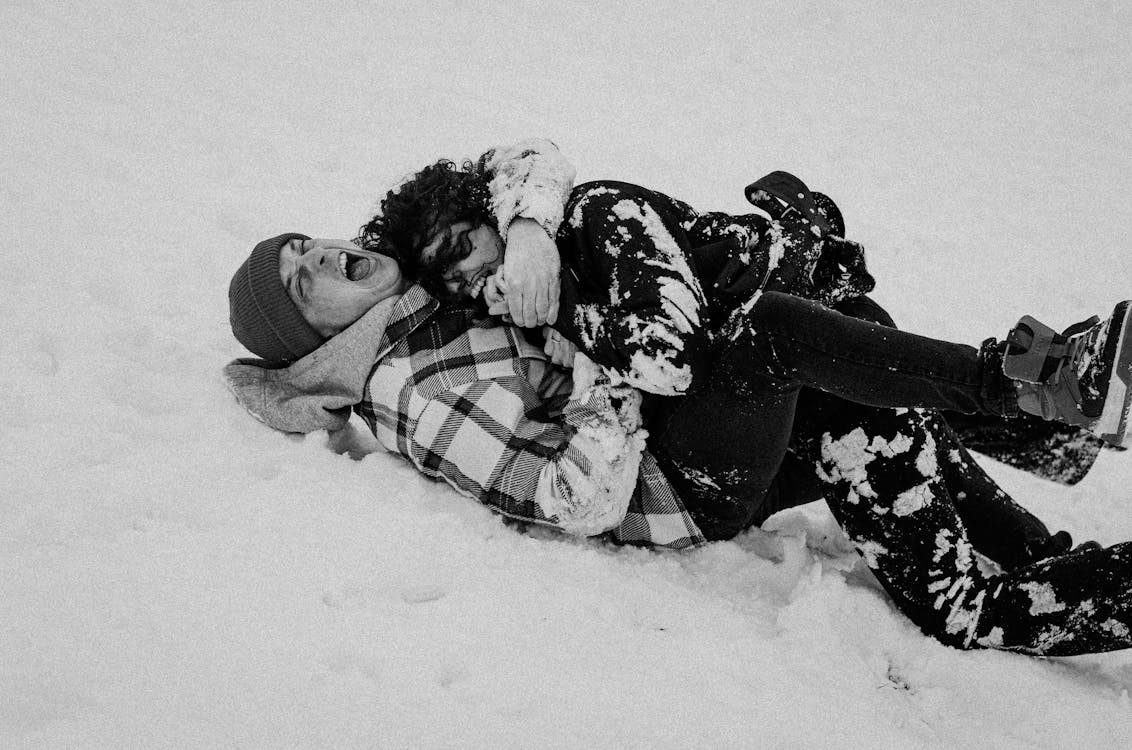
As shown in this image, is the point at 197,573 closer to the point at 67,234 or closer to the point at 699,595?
the point at 699,595

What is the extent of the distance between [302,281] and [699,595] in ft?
4.85

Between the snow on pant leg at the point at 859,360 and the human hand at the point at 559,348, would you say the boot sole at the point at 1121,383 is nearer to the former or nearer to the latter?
the snow on pant leg at the point at 859,360

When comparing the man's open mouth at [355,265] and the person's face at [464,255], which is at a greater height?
the person's face at [464,255]

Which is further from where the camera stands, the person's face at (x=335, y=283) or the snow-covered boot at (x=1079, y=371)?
the person's face at (x=335, y=283)

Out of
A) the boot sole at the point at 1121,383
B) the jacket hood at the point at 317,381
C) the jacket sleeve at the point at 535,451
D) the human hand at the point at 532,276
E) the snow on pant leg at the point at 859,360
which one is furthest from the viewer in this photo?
the jacket hood at the point at 317,381

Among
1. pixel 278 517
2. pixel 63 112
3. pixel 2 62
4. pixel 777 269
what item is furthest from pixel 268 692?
pixel 2 62

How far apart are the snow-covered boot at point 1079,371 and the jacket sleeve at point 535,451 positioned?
3.06ft

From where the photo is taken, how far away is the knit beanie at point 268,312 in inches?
95.5

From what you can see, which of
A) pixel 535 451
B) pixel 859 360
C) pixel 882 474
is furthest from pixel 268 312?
pixel 882 474

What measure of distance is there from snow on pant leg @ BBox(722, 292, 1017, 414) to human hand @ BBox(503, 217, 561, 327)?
1.73 ft

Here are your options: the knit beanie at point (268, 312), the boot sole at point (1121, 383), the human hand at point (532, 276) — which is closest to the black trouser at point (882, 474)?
the boot sole at point (1121, 383)

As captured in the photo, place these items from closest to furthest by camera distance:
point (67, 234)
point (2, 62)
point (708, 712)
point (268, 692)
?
point (268, 692), point (708, 712), point (67, 234), point (2, 62)

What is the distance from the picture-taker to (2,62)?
4.69 m

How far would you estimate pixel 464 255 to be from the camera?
99.0 inches
